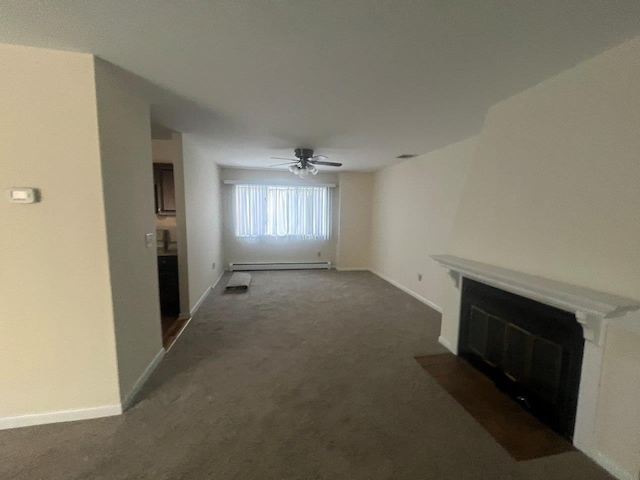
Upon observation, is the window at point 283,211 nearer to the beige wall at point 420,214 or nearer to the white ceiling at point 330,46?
the beige wall at point 420,214

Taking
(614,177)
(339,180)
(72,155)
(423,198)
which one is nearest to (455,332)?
(614,177)

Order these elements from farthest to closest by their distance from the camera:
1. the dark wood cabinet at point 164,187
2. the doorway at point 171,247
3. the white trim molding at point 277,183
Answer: the white trim molding at point 277,183, the dark wood cabinet at point 164,187, the doorway at point 171,247

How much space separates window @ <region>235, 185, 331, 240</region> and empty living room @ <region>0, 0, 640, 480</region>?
129 inches

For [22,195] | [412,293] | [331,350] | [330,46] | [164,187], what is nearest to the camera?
[330,46]

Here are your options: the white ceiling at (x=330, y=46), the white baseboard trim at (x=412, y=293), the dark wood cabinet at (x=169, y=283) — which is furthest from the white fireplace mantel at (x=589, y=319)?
the dark wood cabinet at (x=169, y=283)

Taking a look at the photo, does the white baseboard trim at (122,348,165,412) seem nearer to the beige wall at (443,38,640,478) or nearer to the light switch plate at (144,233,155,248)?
the light switch plate at (144,233,155,248)

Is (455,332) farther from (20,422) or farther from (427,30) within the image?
(20,422)

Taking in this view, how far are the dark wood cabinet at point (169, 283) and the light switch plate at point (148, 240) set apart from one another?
1.31m

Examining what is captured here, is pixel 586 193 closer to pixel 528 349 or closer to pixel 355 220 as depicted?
pixel 528 349


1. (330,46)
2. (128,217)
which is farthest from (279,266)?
(330,46)

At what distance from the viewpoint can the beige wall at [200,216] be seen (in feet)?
11.3

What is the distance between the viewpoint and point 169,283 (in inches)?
140

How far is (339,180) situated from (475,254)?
13.5 feet

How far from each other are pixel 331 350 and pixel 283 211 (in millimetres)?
3945
